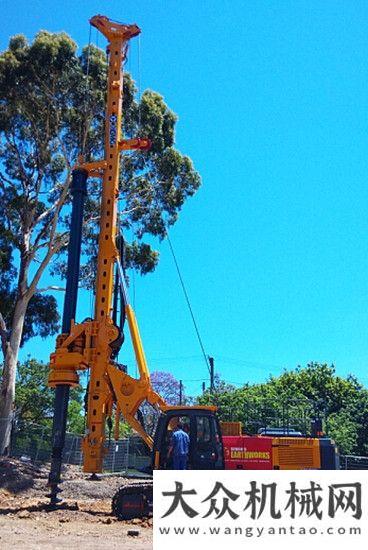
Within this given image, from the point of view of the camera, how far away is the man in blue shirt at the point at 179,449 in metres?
11.3

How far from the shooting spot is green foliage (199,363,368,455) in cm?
2781

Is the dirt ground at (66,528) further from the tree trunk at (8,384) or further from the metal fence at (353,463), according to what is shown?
the metal fence at (353,463)

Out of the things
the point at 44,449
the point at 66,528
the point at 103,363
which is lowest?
the point at 66,528

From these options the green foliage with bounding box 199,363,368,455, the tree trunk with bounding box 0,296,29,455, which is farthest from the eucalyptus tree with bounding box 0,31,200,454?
the green foliage with bounding box 199,363,368,455

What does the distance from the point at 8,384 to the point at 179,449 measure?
13.2 meters

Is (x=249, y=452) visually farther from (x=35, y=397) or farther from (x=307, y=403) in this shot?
(x=35, y=397)

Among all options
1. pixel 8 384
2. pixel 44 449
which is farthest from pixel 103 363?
pixel 44 449

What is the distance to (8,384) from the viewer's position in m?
22.9

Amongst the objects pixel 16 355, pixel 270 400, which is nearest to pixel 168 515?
pixel 16 355

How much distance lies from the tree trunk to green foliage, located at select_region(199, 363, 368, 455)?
8.19 meters

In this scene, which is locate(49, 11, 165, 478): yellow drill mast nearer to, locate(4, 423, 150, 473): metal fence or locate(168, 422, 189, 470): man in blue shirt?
locate(168, 422, 189, 470): man in blue shirt

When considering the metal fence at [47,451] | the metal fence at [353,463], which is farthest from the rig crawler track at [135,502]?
the metal fence at [353,463]

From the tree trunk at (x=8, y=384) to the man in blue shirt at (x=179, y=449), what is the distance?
12997 mm

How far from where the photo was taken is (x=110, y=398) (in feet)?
44.6
